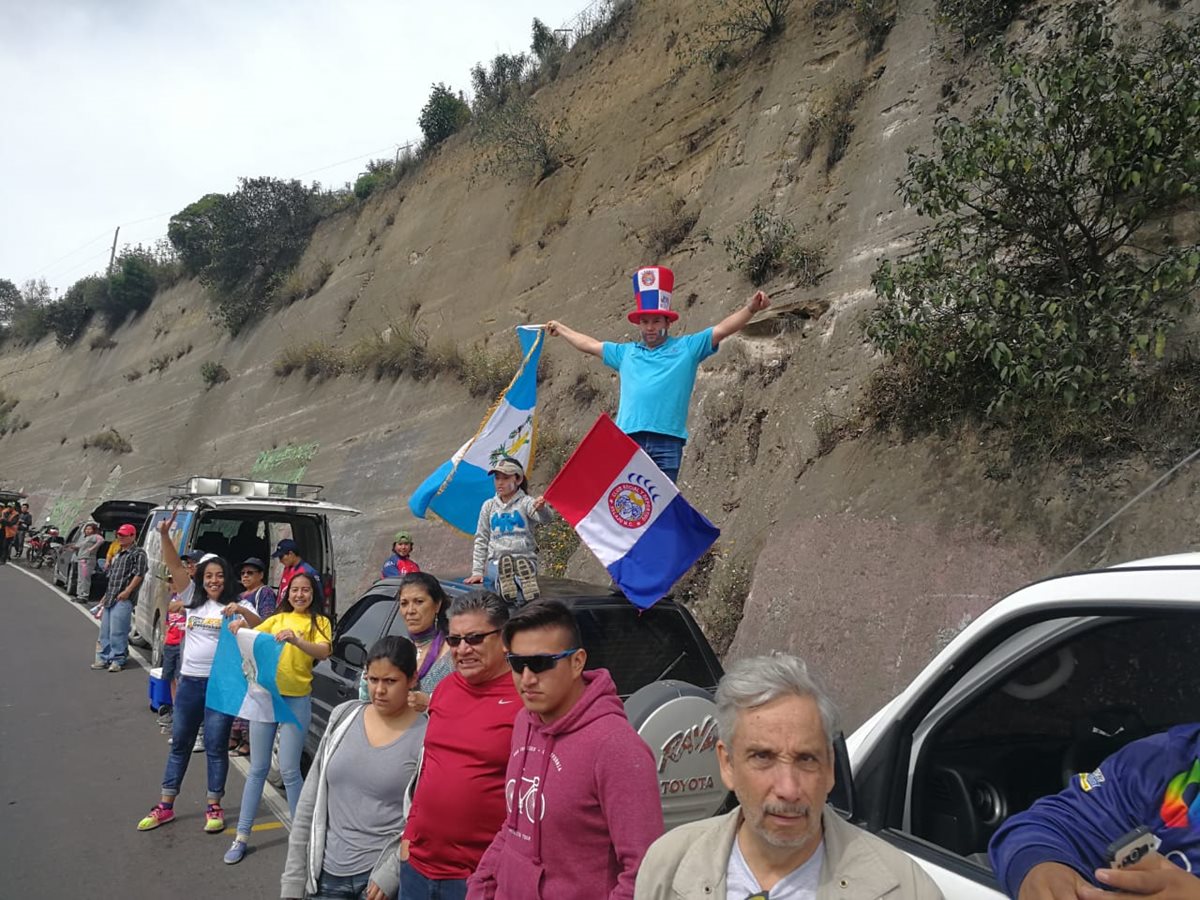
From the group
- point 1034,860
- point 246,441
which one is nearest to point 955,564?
point 1034,860

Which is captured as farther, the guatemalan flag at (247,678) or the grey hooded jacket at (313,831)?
the guatemalan flag at (247,678)

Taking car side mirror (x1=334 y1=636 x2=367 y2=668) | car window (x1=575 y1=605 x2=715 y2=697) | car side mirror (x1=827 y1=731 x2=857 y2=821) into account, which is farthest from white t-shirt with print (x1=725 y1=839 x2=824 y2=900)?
car side mirror (x1=334 y1=636 x2=367 y2=668)

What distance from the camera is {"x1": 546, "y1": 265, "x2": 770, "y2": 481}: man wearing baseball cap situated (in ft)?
19.4

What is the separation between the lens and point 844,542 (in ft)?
25.7

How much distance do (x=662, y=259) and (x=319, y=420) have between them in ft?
41.9

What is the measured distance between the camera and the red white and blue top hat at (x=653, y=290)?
5.84 meters

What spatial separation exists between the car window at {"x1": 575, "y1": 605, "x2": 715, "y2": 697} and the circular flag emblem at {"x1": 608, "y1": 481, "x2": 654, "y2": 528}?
0.60 metres

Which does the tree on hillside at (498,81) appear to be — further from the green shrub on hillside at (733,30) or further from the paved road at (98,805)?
the paved road at (98,805)

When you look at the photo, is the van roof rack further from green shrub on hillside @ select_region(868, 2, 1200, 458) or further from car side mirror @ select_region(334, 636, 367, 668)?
green shrub on hillside @ select_region(868, 2, 1200, 458)

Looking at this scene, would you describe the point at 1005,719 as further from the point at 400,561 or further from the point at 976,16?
the point at 976,16

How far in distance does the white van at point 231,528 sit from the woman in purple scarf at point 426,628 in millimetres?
5059

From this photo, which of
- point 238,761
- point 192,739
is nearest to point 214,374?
point 238,761

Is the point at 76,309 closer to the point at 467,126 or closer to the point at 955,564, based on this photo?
the point at 467,126

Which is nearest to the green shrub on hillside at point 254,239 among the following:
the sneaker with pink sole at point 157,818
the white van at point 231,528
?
the white van at point 231,528
